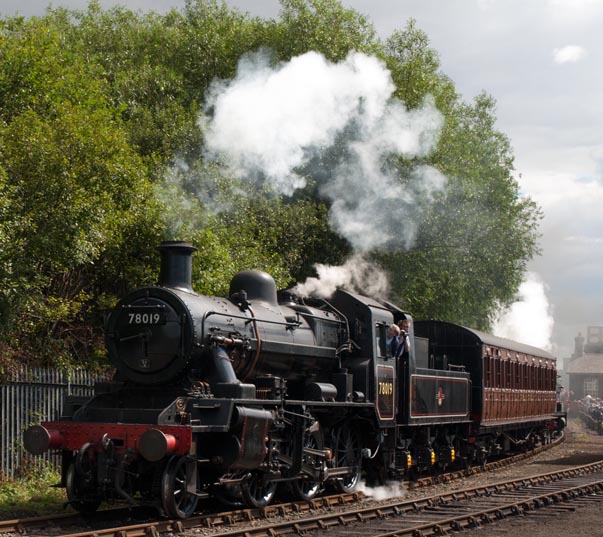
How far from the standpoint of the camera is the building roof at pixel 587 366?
76.6 m

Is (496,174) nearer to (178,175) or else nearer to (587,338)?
(178,175)

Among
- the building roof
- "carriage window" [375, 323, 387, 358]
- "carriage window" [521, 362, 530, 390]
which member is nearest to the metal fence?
"carriage window" [375, 323, 387, 358]

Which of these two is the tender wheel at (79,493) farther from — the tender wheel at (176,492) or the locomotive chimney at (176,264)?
the locomotive chimney at (176,264)

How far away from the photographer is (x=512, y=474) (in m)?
18.9

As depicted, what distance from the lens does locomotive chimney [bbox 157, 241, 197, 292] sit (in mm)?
11875

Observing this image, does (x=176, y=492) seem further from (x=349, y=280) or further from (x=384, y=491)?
(x=349, y=280)

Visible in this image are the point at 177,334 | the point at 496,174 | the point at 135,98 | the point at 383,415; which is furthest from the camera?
the point at 496,174

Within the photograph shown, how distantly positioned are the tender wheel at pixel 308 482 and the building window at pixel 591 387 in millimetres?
66532

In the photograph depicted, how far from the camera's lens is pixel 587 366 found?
77.9 metres

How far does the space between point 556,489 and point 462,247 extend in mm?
15654

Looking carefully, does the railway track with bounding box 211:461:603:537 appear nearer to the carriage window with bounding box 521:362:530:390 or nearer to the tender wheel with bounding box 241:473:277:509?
the tender wheel with bounding box 241:473:277:509

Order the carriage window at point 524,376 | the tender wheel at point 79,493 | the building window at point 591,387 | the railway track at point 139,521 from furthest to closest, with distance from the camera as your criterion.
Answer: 1. the building window at point 591,387
2. the carriage window at point 524,376
3. the tender wheel at point 79,493
4. the railway track at point 139,521

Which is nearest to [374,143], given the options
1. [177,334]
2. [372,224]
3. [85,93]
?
[372,224]

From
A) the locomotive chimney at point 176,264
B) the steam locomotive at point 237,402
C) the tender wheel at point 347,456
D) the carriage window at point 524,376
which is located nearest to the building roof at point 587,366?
the carriage window at point 524,376
